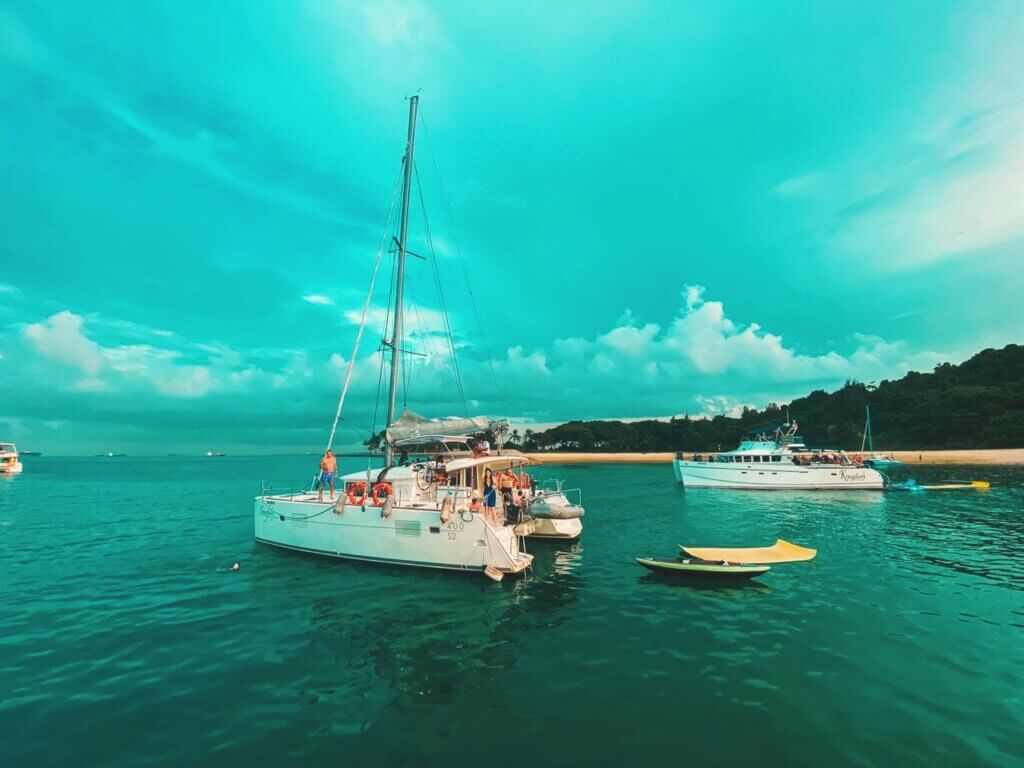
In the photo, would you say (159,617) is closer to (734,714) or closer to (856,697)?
(734,714)

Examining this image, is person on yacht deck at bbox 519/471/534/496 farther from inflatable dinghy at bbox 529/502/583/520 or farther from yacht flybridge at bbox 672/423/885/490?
yacht flybridge at bbox 672/423/885/490

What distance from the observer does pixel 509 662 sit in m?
10.6

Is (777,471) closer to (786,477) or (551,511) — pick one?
(786,477)

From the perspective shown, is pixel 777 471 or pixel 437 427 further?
pixel 777 471

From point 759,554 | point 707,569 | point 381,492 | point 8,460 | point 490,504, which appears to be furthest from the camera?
point 8,460

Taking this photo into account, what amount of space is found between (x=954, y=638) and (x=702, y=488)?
133ft

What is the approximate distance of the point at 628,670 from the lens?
10180 millimetres

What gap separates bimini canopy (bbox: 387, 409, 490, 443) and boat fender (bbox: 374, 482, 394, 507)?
2.86 metres

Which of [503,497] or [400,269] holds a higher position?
[400,269]

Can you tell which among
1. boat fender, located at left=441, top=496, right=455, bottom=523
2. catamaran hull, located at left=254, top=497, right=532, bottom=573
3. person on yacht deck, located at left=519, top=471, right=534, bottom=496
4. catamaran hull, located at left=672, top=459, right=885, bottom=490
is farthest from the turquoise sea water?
catamaran hull, located at left=672, top=459, right=885, bottom=490

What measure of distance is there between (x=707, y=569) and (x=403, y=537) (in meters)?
10.6

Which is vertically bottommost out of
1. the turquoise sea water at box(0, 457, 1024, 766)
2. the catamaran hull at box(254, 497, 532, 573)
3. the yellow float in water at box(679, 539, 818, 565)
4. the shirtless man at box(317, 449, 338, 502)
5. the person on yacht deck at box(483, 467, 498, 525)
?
the turquoise sea water at box(0, 457, 1024, 766)

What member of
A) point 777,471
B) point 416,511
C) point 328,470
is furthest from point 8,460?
A: point 777,471

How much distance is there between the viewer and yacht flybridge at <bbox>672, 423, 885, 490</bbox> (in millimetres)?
46594
